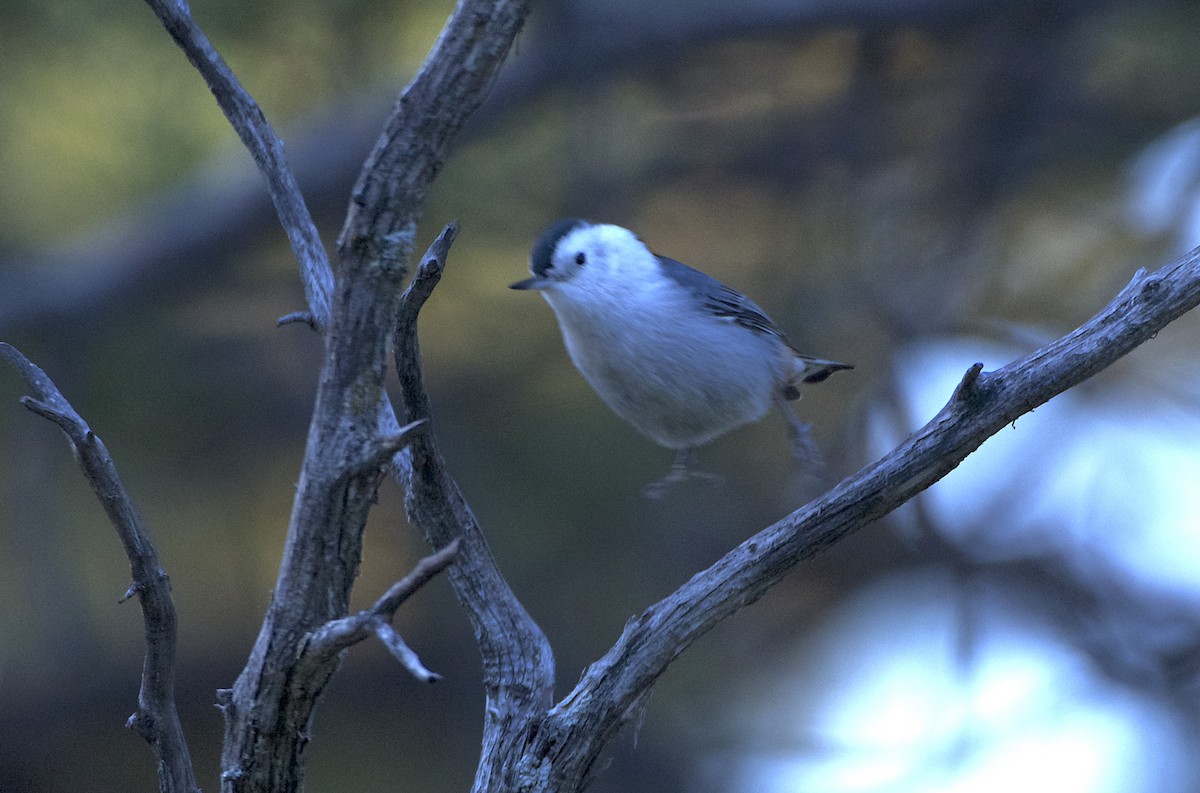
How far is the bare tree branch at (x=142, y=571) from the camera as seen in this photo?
1.05 metres

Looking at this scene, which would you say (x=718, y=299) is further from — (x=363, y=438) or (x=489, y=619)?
(x=363, y=438)

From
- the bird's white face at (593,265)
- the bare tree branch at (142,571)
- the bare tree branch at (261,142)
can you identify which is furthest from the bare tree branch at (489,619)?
the bird's white face at (593,265)

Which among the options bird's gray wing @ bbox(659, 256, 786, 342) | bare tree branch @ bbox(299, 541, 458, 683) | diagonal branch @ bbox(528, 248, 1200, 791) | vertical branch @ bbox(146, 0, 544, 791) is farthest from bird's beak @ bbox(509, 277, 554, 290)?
bare tree branch @ bbox(299, 541, 458, 683)

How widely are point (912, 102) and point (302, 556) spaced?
118 inches

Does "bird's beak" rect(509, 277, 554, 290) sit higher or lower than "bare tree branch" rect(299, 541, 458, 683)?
higher

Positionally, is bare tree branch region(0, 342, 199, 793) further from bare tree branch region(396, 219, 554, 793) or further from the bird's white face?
the bird's white face

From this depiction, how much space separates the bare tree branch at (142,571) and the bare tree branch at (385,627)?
17 cm

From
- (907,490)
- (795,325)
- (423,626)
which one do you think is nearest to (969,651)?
(795,325)

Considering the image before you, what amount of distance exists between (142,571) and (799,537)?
2.12 feet

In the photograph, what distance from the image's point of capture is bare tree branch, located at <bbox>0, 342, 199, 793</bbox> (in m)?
1.05

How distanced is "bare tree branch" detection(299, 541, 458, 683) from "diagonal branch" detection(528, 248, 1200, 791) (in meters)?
0.29

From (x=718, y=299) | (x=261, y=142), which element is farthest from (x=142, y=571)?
(x=718, y=299)

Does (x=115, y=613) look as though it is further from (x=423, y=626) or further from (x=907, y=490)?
(x=907, y=490)

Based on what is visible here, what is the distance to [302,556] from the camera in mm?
1012
